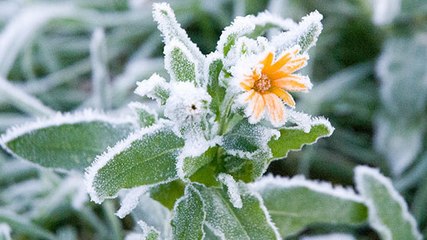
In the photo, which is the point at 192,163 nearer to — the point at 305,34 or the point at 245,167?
the point at 245,167

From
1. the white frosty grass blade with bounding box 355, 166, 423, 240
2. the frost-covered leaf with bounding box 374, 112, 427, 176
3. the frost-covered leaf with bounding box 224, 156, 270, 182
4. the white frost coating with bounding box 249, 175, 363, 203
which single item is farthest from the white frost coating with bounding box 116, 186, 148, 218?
the frost-covered leaf with bounding box 374, 112, 427, 176

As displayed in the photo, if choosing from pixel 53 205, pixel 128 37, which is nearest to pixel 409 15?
pixel 128 37

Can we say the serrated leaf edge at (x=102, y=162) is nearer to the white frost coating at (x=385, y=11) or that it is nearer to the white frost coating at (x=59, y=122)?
the white frost coating at (x=59, y=122)

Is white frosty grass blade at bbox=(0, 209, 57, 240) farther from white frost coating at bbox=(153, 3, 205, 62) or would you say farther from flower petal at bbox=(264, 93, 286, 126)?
flower petal at bbox=(264, 93, 286, 126)

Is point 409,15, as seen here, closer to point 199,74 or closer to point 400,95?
point 400,95

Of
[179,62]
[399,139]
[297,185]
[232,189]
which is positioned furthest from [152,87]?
[399,139]

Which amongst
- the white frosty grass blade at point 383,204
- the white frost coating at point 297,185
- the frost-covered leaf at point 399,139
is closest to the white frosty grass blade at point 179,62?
the white frost coating at point 297,185
